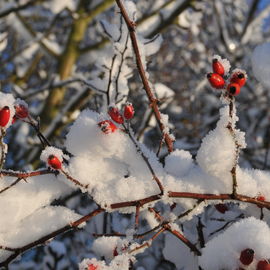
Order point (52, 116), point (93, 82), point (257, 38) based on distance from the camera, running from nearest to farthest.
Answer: point (93, 82) < point (52, 116) < point (257, 38)

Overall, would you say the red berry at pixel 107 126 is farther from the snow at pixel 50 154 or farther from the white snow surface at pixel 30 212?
the white snow surface at pixel 30 212

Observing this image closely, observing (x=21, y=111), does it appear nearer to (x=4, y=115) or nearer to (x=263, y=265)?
(x=4, y=115)

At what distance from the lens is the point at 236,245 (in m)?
1.07

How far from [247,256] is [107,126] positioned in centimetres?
55

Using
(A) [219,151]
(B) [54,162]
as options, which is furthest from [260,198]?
(B) [54,162]

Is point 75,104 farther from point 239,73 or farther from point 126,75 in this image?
point 239,73

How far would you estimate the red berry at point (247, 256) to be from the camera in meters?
0.99

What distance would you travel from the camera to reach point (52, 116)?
4070 mm

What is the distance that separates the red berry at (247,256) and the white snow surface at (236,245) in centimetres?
4

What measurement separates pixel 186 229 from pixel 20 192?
72cm

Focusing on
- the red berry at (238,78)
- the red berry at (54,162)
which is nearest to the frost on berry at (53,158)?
the red berry at (54,162)

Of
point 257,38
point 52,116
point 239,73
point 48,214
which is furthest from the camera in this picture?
point 257,38

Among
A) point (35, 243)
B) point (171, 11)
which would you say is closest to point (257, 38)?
point (171, 11)

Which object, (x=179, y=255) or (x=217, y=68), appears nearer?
(x=217, y=68)
